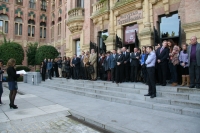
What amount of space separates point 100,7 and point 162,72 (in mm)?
9858

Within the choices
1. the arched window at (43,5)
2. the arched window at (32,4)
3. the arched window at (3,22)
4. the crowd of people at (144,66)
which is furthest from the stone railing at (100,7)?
the arched window at (32,4)

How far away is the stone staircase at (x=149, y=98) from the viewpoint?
209 inches

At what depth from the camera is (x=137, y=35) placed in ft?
38.0

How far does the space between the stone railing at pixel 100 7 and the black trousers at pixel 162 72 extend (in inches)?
339

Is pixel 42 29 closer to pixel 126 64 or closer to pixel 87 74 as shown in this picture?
pixel 87 74

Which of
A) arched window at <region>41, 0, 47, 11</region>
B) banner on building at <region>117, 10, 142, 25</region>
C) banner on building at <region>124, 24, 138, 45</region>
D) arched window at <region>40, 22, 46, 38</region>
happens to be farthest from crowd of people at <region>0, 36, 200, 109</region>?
arched window at <region>41, 0, 47, 11</region>

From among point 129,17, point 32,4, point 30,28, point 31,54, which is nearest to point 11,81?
point 129,17

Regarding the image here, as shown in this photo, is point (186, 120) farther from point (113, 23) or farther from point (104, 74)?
point (113, 23)

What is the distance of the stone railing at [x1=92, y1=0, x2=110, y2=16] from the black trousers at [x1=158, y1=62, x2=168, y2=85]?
8.62 meters

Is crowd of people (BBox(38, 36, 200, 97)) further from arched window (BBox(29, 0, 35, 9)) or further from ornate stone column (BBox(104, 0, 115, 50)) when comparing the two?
arched window (BBox(29, 0, 35, 9))

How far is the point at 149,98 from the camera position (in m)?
6.39

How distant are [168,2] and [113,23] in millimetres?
4647

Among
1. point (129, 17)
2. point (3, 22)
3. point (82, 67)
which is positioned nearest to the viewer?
point (82, 67)

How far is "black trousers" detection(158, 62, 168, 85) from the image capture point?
6.81m
